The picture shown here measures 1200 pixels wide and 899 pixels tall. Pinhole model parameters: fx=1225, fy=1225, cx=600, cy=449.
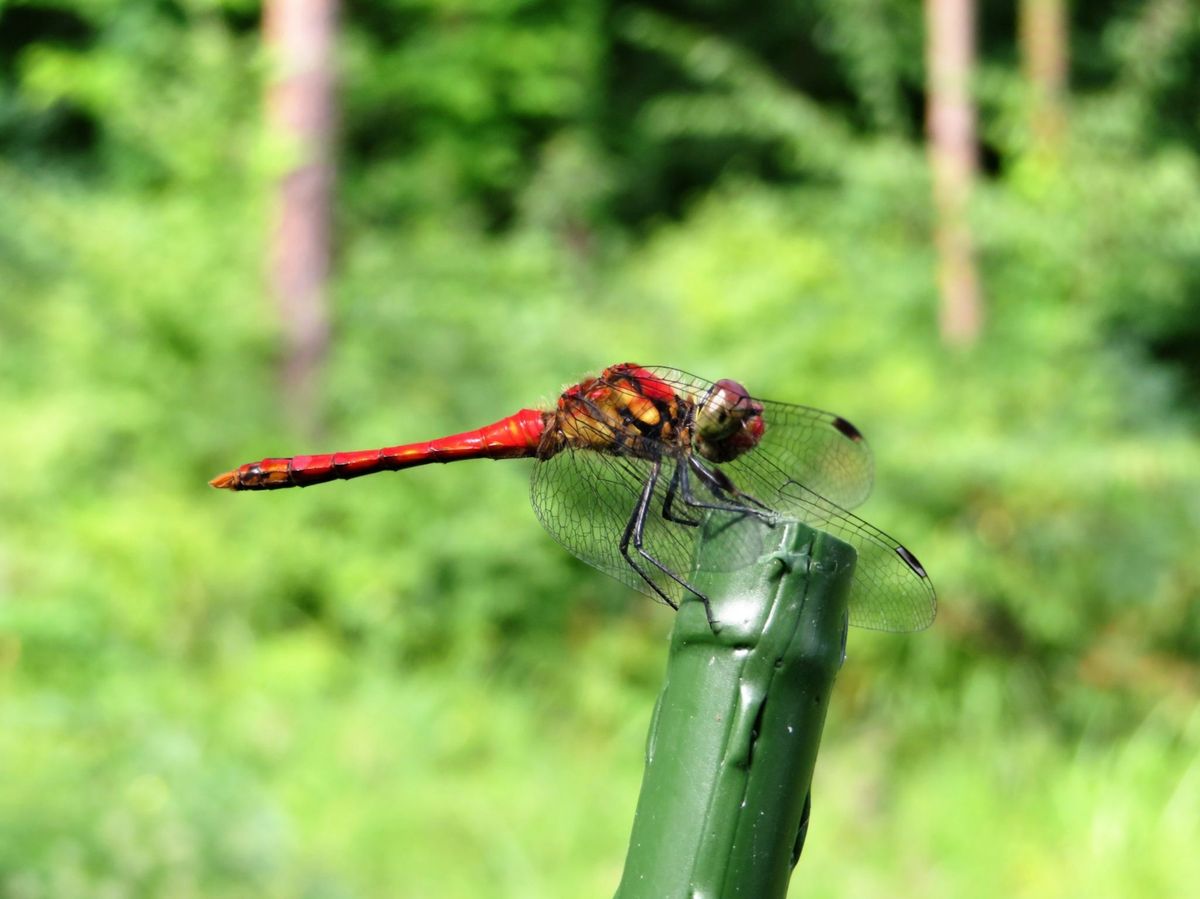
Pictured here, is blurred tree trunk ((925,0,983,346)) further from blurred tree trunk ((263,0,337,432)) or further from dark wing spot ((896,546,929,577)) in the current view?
dark wing spot ((896,546,929,577))

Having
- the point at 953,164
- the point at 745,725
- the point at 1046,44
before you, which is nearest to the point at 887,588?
the point at 745,725

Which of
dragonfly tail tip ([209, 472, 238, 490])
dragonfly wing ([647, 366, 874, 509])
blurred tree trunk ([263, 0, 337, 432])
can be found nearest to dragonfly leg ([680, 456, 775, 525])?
dragonfly wing ([647, 366, 874, 509])

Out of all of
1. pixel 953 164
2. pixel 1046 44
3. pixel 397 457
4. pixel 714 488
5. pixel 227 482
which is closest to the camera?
pixel 714 488


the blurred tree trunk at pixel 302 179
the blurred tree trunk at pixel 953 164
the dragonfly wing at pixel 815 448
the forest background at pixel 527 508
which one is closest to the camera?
the dragonfly wing at pixel 815 448

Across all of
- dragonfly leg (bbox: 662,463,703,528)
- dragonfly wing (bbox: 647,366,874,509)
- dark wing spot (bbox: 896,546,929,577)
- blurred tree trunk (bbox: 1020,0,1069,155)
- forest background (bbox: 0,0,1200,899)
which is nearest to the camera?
dark wing spot (bbox: 896,546,929,577)

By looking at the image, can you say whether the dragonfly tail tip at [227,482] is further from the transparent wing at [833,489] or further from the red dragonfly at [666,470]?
the transparent wing at [833,489]

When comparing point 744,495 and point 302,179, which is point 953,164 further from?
point 744,495

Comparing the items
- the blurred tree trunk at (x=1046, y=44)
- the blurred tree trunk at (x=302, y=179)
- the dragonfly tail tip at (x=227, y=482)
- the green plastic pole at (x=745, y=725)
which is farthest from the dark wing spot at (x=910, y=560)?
the blurred tree trunk at (x=1046, y=44)
